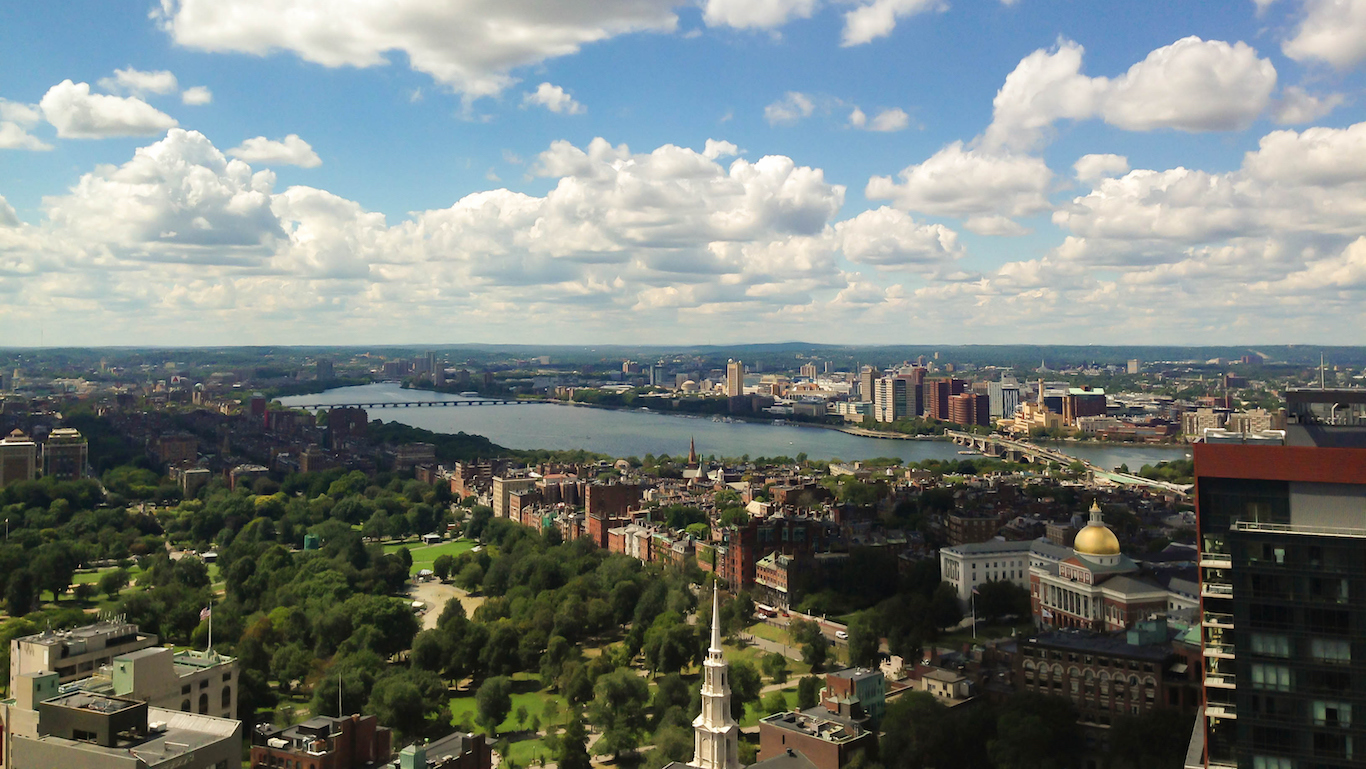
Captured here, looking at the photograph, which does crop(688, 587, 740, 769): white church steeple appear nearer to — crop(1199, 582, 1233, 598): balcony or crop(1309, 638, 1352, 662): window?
crop(1199, 582, 1233, 598): balcony

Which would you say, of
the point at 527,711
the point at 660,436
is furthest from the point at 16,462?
the point at 660,436

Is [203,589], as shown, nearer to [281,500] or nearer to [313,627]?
[313,627]

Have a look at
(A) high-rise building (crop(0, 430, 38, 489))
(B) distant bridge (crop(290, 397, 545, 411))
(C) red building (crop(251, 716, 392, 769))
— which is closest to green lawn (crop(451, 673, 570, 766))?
(C) red building (crop(251, 716, 392, 769))

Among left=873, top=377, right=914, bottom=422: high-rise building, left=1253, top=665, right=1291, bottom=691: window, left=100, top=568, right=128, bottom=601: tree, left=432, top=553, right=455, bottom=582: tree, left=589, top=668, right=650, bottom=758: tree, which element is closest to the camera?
left=1253, top=665, right=1291, bottom=691: window

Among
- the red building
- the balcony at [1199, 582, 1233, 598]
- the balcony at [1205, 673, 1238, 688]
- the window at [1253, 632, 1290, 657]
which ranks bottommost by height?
the red building

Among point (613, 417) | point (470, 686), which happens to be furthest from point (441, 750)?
point (613, 417)
